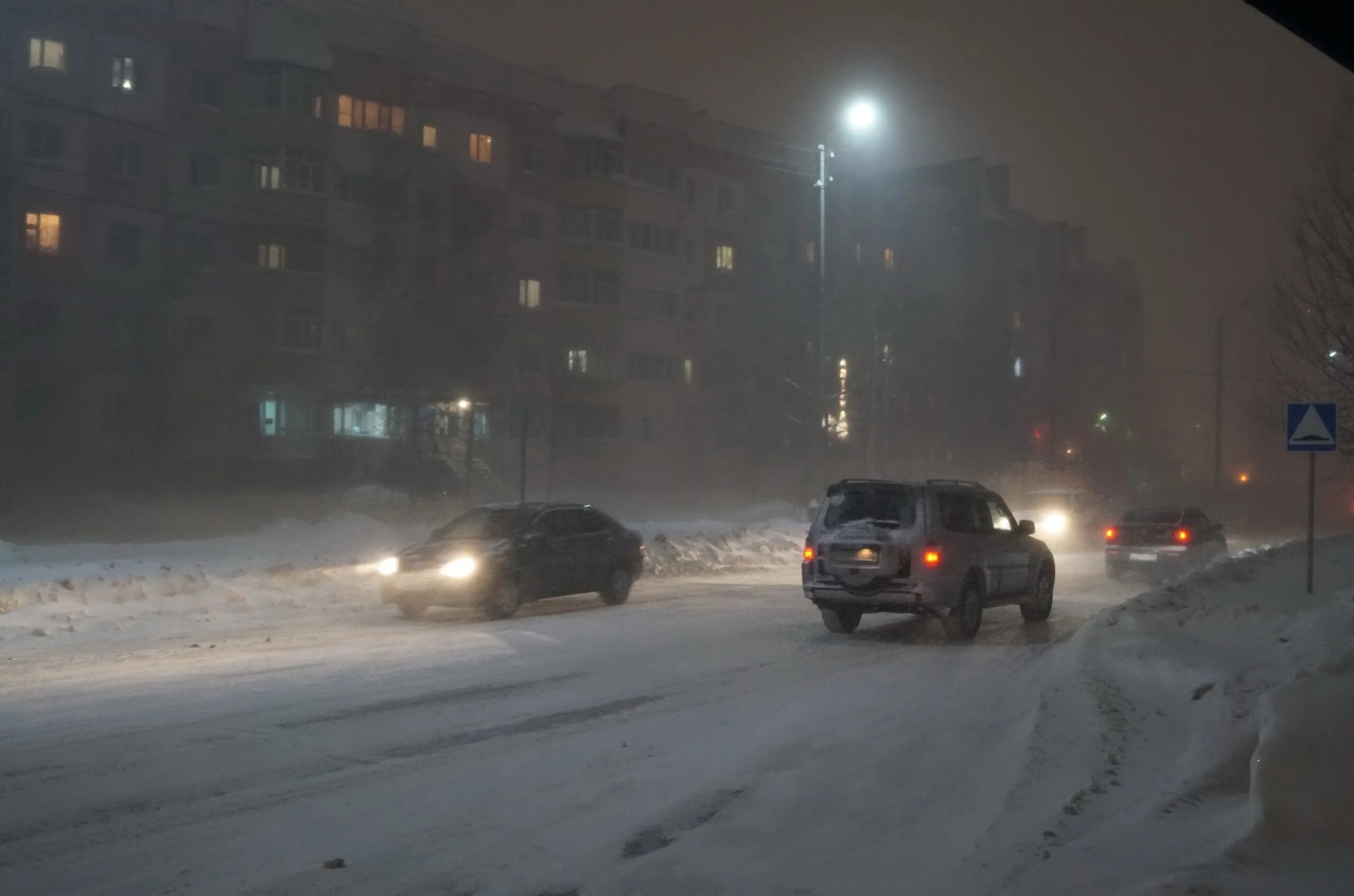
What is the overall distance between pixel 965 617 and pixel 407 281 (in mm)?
39770

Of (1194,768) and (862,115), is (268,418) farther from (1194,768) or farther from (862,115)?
(1194,768)

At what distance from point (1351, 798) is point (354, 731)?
703cm

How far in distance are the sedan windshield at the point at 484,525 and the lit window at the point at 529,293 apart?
3892 centimetres

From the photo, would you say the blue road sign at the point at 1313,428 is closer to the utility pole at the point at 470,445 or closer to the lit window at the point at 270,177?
the utility pole at the point at 470,445

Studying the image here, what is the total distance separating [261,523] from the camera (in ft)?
136

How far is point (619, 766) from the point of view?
920cm

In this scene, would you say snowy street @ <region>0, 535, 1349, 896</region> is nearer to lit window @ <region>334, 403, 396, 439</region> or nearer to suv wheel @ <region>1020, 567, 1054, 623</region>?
suv wheel @ <region>1020, 567, 1054, 623</region>

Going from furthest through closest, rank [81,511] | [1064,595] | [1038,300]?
[1038,300]
[81,511]
[1064,595]

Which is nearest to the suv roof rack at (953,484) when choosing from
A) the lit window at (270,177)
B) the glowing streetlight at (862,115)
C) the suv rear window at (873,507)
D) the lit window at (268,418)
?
the suv rear window at (873,507)

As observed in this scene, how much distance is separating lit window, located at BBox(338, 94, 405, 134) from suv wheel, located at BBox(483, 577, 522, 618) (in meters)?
37.2

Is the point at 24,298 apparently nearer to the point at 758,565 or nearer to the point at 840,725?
the point at 758,565

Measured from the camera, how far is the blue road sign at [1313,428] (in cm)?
1891

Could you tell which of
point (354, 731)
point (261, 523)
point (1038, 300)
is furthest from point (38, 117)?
point (1038, 300)

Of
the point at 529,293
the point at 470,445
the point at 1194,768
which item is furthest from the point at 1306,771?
the point at 529,293
